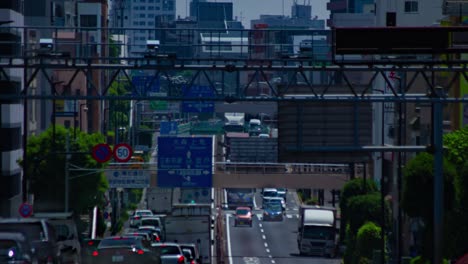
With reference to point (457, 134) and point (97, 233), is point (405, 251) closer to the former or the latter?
point (97, 233)

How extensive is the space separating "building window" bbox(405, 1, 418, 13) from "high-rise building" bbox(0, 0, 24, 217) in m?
31.5

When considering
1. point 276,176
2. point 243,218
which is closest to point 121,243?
point 276,176

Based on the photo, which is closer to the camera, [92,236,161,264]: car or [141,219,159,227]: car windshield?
[92,236,161,264]: car

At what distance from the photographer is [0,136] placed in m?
67.3

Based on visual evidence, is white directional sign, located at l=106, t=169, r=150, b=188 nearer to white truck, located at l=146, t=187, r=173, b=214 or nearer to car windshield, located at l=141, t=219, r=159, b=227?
car windshield, located at l=141, t=219, r=159, b=227

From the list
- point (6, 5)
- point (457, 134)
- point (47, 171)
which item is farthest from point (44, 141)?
point (457, 134)

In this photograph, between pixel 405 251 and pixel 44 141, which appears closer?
pixel 44 141

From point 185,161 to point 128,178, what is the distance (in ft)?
16.7

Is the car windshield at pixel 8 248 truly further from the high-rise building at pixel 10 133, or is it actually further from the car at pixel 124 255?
the high-rise building at pixel 10 133


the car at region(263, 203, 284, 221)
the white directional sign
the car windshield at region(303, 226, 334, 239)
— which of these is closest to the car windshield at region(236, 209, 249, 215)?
the car at region(263, 203, 284, 221)

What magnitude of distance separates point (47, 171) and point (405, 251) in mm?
18754

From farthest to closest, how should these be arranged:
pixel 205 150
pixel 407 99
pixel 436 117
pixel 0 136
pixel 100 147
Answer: pixel 0 136 < pixel 205 150 < pixel 100 147 < pixel 407 99 < pixel 436 117


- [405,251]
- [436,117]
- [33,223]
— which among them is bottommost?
[405,251]

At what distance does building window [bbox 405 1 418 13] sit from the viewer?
93.2m
